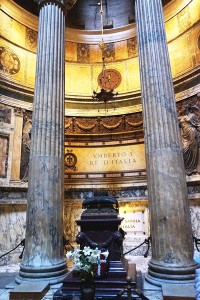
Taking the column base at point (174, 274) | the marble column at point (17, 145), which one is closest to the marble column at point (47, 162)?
the column base at point (174, 274)

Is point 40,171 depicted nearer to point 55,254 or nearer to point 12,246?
point 55,254

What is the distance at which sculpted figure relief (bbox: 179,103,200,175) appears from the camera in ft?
28.8

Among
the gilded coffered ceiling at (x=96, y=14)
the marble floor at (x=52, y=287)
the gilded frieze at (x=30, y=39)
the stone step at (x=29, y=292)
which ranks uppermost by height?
the gilded coffered ceiling at (x=96, y=14)

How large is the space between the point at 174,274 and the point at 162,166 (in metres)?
2.16

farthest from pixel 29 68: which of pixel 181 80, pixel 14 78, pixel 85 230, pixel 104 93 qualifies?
pixel 85 230

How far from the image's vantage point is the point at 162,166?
5.75 m

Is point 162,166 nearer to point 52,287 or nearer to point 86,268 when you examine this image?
point 86,268

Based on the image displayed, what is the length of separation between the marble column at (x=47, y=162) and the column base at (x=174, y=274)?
2.05 metres

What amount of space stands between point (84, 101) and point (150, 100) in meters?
5.60

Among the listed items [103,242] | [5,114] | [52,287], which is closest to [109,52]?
[5,114]

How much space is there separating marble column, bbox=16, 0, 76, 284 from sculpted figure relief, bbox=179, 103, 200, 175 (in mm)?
4548

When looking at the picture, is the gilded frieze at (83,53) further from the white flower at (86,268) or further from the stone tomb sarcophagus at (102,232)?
the white flower at (86,268)

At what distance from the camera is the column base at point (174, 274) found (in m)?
5.05

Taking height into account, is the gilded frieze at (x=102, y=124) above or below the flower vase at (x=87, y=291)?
above
